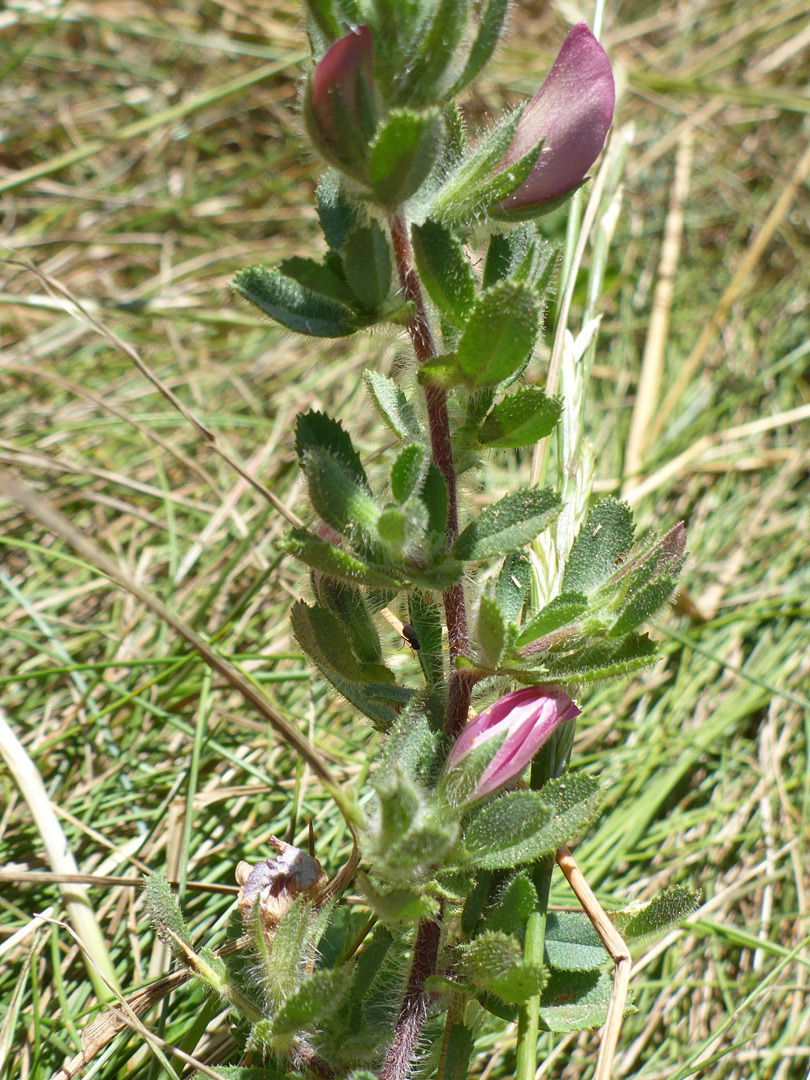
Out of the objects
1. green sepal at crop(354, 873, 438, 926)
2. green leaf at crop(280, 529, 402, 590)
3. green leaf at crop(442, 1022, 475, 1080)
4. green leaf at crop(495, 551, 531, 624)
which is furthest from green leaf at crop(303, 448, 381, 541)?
green leaf at crop(442, 1022, 475, 1080)

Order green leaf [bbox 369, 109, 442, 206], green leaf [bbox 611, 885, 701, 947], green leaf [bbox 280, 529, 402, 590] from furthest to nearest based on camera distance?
green leaf [bbox 611, 885, 701, 947] < green leaf [bbox 280, 529, 402, 590] < green leaf [bbox 369, 109, 442, 206]

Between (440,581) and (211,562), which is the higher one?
(211,562)

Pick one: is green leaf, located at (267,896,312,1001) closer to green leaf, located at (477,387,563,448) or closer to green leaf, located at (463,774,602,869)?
green leaf, located at (463,774,602,869)

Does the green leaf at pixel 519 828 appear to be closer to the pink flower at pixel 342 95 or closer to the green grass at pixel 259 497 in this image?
the green grass at pixel 259 497

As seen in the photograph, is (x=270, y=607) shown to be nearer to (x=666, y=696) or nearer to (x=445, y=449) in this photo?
(x=666, y=696)

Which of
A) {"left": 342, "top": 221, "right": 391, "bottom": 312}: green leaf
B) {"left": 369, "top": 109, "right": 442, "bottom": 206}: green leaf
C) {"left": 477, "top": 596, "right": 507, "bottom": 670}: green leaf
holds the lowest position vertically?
{"left": 477, "top": 596, "right": 507, "bottom": 670}: green leaf

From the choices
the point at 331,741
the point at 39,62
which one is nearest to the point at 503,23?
the point at 331,741

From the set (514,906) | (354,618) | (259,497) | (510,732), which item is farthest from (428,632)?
(259,497)
